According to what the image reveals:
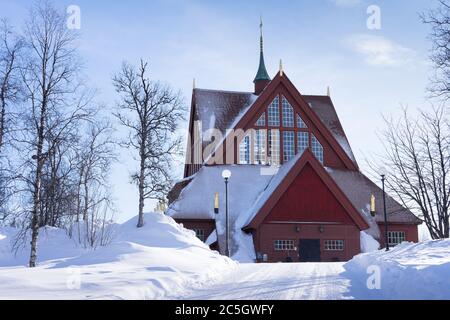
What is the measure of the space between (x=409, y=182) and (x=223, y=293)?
1257 cm

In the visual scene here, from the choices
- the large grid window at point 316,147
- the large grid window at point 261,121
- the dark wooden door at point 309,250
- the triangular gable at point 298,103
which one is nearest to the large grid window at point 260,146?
the large grid window at point 261,121

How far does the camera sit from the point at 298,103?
126 ft

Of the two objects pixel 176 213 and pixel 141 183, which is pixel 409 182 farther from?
pixel 176 213

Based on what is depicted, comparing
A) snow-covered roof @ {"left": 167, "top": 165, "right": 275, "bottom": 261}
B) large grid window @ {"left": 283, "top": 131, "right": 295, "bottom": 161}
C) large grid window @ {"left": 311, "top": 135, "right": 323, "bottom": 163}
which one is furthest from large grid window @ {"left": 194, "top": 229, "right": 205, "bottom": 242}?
large grid window @ {"left": 311, "top": 135, "right": 323, "bottom": 163}

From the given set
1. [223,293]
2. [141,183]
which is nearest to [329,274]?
[223,293]

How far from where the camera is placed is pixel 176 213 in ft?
107

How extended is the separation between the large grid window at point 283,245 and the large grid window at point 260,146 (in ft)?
26.5

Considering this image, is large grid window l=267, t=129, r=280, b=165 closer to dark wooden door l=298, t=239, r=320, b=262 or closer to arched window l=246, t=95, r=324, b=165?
arched window l=246, t=95, r=324, b=165

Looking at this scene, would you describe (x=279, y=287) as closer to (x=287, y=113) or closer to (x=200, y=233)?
(x=200, y=233)

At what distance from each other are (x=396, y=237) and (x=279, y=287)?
25622 mm

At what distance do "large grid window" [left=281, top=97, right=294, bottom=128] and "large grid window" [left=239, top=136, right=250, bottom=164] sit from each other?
10.3 ft

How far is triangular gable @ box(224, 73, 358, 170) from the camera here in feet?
122

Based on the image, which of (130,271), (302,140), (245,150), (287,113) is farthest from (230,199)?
(130,271)

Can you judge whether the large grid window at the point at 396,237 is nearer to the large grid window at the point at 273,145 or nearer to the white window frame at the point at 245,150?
the large grid window at the point at 273,145
